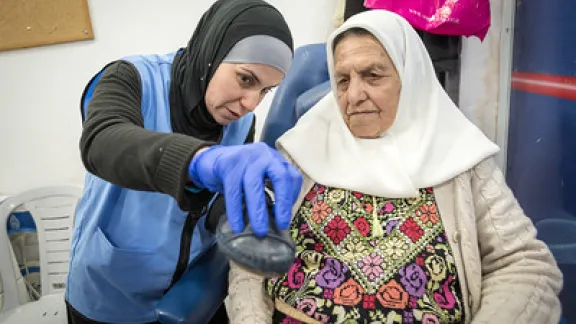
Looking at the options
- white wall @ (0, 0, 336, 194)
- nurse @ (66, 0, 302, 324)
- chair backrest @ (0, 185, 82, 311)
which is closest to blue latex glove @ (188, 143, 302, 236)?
nurse @ (66, 0, 302, 324)

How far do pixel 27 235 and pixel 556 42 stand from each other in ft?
8.38

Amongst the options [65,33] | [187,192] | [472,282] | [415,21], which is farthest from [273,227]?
[65,33]

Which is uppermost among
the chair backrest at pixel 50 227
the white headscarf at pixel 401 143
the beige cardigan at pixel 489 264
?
the white headscarf at pixel 401 143

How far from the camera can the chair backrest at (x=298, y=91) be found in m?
1.40

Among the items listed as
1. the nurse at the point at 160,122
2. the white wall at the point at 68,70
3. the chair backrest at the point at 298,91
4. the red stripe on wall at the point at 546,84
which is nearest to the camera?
the nurse at the point at 160,122

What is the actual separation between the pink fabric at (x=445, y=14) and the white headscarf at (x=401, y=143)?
40 centimetres

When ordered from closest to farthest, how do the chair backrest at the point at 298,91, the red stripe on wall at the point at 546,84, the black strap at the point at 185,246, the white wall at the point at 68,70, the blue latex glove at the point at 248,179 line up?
the blue latex glove at the point at 248,179, the black strap at the point at 185,246, the red stripe on wall at the point at 546,84, the chair backrest at the point at 298,91, the white wall at the point at 68,70

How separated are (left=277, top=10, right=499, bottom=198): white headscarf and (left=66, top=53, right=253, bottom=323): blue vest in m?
0.40

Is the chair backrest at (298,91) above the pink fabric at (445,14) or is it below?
below

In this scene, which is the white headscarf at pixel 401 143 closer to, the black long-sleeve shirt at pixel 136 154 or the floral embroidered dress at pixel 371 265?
the floral embroidered dress at pixel 371 265

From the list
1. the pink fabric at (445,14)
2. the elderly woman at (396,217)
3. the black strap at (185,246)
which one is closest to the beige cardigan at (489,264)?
the elderly woman at (396,217)

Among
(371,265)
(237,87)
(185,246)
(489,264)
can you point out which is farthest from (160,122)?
(489,264)

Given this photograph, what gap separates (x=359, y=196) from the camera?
3.70ft

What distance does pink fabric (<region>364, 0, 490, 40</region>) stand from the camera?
4.93 feet
